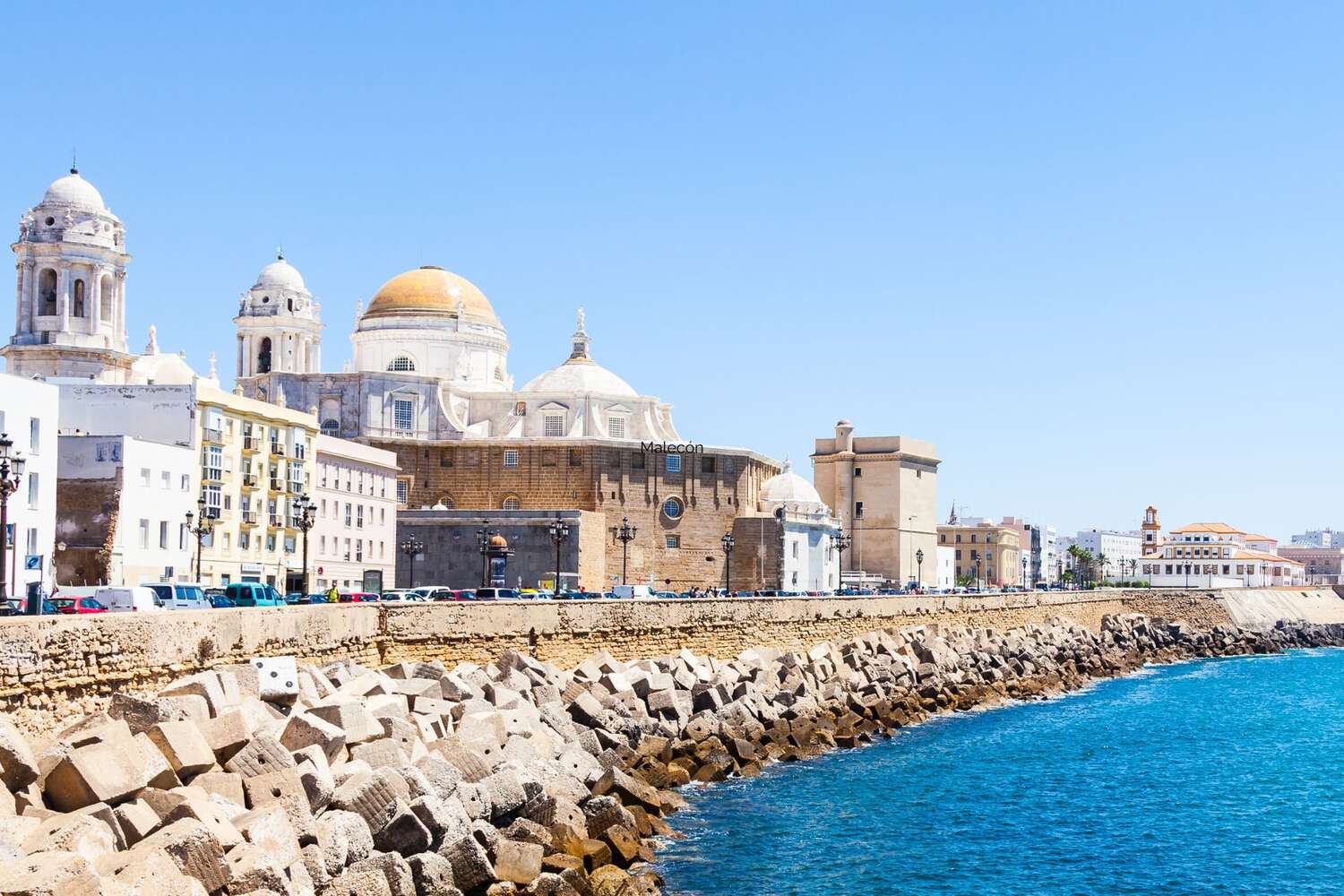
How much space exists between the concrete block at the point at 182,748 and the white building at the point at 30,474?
2068 cm

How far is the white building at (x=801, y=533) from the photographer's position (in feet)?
237

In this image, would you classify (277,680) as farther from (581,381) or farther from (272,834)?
(581,381)

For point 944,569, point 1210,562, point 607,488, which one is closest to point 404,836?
point 607,488

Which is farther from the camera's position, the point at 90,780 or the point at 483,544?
the point at 483,544

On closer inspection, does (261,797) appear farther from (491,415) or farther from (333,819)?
(491,415)

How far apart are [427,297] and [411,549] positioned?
23943 millimetres

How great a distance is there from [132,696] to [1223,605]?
8323cm

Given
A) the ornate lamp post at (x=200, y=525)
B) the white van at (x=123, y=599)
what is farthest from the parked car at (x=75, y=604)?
the ornate lamp post at (x=200, y=525)

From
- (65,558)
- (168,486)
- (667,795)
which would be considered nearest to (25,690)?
(667,795)

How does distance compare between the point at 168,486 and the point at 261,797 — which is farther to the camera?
the point at 168,486

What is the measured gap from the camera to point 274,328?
7612cm

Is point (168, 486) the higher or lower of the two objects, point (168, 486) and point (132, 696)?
the higher

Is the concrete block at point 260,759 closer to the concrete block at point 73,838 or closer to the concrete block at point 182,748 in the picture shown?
the concrete block at point 182,748

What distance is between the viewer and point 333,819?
15.1 metres
